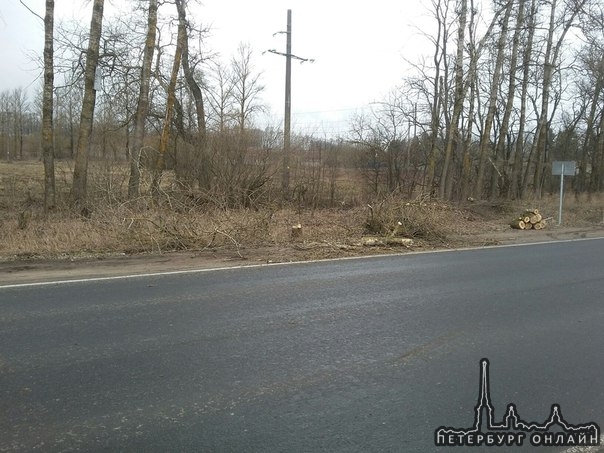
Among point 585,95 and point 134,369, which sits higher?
point 585,95

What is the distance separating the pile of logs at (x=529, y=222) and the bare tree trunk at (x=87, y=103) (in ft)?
48.9

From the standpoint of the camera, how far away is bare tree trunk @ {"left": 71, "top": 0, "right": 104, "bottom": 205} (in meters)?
16.4

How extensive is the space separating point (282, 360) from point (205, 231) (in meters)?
7.73

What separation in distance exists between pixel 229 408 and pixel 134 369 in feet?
3.96

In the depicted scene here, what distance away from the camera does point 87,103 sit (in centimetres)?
1688

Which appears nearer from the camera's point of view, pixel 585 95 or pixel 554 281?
pixel 554 281

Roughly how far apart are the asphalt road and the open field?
3180mm

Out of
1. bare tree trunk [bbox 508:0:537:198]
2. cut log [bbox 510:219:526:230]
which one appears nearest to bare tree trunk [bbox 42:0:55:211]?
cut log [bbox 510:219:526:230]

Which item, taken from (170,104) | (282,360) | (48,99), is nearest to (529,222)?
(170,104)

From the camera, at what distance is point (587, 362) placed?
16.5ft

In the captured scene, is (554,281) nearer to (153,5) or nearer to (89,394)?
(89,394)

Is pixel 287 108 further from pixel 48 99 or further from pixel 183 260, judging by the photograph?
pixel 183 260

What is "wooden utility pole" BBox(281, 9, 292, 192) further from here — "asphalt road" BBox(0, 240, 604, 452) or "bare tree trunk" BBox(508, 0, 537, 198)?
"asphalt road" BBox(0, 240, 604, 452)

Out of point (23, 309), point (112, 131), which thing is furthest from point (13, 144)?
point (23, 309)
